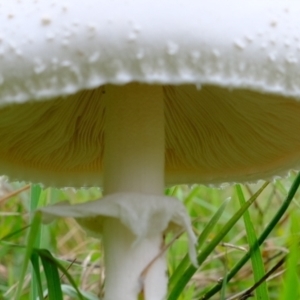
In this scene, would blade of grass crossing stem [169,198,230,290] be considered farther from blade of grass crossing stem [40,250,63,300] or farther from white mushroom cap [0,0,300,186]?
white mushroom cap [0,0,300,186]

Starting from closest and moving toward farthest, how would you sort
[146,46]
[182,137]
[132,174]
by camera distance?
[146,46]
[132,174]
[182,137]

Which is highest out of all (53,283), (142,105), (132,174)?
(142,105)

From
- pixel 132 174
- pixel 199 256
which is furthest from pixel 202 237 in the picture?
pixel 132 174

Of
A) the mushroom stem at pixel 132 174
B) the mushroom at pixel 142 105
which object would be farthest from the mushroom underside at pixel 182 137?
the mushroom stem at pixel 132 174

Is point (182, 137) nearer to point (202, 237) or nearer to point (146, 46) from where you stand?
point (202, 237)

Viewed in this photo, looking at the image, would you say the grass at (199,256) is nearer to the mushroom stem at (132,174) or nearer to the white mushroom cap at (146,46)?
the mushroom stem at (132,174)
